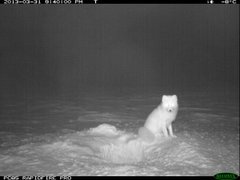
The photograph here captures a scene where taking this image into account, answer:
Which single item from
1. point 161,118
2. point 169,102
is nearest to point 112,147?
point 161,118

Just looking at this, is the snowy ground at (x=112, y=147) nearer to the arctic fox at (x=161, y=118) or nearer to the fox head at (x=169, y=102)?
the arctic fox at (x=161, y=118)

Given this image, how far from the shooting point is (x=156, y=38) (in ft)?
193

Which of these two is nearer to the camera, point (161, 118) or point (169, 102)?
point (169, 102)

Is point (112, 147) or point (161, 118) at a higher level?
point (161, 118)

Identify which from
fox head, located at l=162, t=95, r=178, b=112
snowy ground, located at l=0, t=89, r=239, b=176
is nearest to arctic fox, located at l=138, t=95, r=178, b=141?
fox head, located at l=162, t=95, r=178, b=112

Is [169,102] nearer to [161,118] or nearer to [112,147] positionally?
[161,118]

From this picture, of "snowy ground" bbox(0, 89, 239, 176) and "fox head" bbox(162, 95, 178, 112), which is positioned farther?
"fox head" bbox(162, 95, 178, 112)

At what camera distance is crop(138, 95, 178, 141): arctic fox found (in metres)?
6.41

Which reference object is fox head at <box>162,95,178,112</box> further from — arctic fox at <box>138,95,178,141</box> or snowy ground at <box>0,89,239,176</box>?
snowy ground at <box>0,89,239,176</box>

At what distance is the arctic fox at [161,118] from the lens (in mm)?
6406

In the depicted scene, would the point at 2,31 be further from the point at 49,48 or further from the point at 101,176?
the point at 101,176

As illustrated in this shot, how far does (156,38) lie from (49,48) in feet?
75.4

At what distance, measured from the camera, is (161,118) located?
21.7 ft

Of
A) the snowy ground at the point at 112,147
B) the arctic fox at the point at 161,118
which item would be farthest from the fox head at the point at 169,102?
the snowy ground at the point at 112,147
